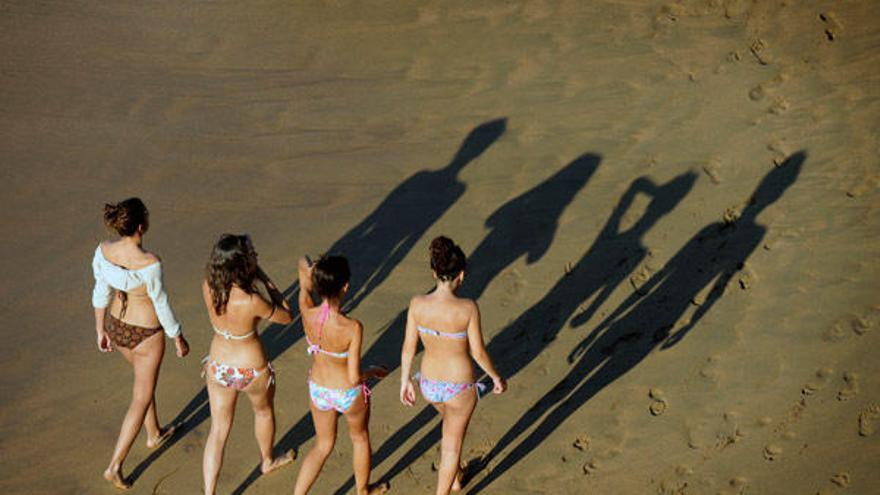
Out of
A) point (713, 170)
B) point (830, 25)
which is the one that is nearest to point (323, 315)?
point (713, 170)

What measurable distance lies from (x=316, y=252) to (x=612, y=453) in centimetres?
323

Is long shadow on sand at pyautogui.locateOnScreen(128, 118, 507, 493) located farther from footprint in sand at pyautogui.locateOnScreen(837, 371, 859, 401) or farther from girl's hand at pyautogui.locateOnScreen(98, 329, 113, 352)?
footprint in sand at pyautogui.locateOnScreen(837, 371, 859, 401)

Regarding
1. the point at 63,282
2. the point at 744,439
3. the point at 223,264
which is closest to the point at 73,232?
the point at 63,282

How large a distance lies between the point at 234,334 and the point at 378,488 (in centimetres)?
149

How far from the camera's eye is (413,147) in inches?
345

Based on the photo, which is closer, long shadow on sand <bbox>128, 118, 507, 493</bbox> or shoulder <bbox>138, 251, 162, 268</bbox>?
shoulder <bbox>138, 251, 162, 268</bbox>

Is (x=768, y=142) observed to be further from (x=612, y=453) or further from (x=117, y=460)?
(x=117, y=460)

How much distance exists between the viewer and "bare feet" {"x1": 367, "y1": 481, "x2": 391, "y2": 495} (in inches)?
224

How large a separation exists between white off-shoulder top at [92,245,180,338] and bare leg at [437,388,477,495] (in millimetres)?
1734

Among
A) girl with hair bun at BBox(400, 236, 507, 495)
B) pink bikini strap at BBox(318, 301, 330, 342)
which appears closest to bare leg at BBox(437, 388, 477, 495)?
girl with hair bun at BBox(400, 236, 507, 495)

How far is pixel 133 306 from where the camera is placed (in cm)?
537

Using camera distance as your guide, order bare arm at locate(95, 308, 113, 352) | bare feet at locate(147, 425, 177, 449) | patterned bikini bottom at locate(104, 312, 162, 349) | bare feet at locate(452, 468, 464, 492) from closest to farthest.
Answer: patterned bikini bottom at locate(104, 312, 162, 349), bare arm at locate(95, 308, 113, 352), bare feet at locate(452, 468, 464, 492), bare feet at locate(147, 425, 177, 449)

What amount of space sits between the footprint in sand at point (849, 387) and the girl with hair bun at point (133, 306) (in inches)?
174

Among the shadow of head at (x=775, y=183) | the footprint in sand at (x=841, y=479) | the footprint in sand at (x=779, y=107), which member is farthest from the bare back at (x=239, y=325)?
the footprint in sand at (x=779, y=107)
